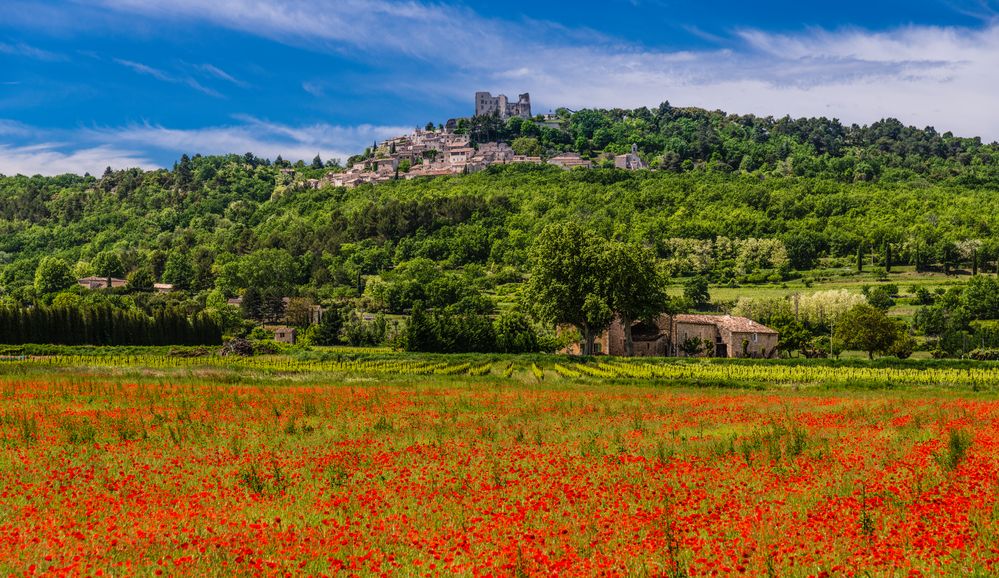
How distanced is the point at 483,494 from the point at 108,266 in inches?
7605

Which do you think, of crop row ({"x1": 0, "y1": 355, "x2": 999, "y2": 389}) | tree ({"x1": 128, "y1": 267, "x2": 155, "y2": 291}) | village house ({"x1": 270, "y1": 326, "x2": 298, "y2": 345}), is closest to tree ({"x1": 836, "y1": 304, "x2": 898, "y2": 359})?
crop row ({"x1": 0, "y1": 355, "x2": 999, "y2": 389})

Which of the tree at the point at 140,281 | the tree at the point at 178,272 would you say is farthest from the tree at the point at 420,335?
the tree at the point at 178,272

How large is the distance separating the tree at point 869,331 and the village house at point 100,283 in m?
155

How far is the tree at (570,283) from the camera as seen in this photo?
73.5 metres

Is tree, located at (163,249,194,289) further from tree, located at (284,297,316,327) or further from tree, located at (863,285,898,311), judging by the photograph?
tree, located at (863,285,898,311)

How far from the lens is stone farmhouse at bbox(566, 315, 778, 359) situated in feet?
275

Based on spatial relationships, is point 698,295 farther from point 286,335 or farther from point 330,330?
point 286,335

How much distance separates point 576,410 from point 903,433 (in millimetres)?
9718

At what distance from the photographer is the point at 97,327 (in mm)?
77938

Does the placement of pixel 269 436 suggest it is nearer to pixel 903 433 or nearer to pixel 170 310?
pixel 903 433

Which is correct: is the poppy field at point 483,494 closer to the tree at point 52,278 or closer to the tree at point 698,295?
the tree at point 698,295

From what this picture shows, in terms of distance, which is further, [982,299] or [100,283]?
[100,283]

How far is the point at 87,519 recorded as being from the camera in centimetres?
1091

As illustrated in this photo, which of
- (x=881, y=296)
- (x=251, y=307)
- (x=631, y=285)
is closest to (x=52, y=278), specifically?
(x=251, y=307)
